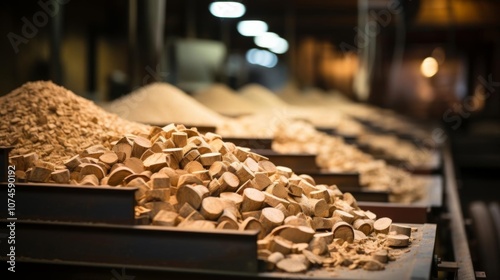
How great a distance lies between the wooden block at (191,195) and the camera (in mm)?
2549

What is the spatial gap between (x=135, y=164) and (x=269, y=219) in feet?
1.97

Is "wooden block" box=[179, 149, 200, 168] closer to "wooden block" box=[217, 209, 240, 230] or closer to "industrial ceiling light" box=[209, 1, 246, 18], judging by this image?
"wooden block" box=[217, 209, 240, 230]

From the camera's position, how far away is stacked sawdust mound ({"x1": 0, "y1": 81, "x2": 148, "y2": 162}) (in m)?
2.96

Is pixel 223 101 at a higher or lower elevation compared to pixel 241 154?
higher

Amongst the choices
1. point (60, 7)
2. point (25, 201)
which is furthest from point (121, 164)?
point (60, 7)

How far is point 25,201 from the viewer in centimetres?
256

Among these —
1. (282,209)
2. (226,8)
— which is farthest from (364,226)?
(226,8)

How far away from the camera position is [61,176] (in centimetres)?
265

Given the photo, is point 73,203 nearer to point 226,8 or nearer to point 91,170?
point 91,170

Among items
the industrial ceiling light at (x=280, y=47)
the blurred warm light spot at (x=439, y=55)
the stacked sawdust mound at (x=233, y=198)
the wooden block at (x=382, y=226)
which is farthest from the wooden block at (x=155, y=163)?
the blurred warm light spot at (x=439, y=55)

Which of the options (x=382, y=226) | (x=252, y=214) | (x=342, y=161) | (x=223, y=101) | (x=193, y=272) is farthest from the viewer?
(x=223, y=101)

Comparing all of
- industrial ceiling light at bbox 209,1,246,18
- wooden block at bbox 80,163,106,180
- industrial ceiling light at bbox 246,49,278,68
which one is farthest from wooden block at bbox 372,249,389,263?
industrial ceiling light at bbox 246,49,278,68

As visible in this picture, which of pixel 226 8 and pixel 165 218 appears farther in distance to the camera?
pixel 226 8

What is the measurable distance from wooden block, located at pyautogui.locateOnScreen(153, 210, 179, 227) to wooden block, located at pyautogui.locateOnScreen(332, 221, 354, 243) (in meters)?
0.64
